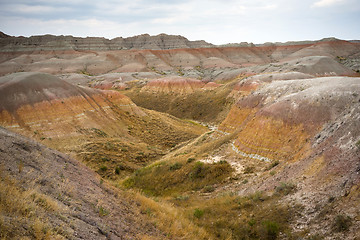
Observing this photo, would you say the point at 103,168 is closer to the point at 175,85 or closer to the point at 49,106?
the point at 49,106

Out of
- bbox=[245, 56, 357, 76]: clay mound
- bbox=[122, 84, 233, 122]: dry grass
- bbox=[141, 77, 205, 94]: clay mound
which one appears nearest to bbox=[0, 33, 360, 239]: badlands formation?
bbox=[122, 84, 233, 122]: dry grass

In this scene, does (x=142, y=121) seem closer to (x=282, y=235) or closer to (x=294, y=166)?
(x=294, y=166)

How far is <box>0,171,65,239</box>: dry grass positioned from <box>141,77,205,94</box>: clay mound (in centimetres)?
6003

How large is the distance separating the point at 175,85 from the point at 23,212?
6426cm

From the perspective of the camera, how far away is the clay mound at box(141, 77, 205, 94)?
66562mm

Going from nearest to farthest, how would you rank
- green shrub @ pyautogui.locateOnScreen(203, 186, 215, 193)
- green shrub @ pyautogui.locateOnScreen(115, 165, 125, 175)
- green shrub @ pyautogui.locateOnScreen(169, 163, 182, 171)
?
green shrub @ pyautogui.locateOnScreen(203, 186, 215, 193) < green shrub @ pyautogui.locateOnScreen(169, 163, 182, 171) < green shrub @ pyautogui.locateOnScreen(115, 165, 125, 175)

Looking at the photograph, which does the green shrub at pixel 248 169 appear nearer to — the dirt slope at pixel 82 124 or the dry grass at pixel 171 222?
the dry grass at pixel 171 222

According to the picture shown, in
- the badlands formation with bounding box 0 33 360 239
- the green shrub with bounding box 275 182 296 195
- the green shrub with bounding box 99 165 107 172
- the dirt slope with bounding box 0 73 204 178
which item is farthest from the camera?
the dirt slope with bounding box 0 73 204 178

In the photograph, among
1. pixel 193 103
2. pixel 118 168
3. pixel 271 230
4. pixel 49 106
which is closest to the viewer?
pixel 271 230

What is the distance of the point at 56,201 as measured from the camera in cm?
649

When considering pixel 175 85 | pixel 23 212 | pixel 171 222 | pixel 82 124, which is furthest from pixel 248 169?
pixel 175 85

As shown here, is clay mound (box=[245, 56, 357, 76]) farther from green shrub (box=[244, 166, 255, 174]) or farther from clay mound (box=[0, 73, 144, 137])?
green shrub (box=[244, 166, 255, 174])

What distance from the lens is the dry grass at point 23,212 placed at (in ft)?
14.9

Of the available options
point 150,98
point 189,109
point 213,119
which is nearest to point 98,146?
point 213,119
